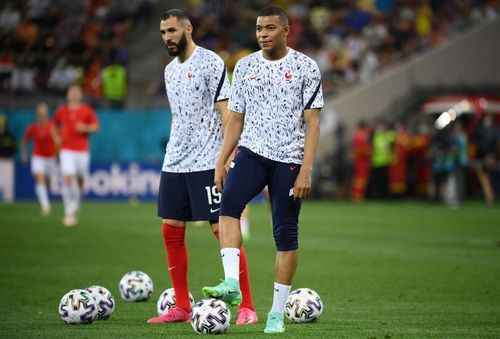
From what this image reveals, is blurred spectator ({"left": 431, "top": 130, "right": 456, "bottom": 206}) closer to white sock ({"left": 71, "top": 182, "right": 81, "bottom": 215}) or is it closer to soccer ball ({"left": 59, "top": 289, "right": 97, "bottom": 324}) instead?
white sock ({"left": 71, "top": 182, "right": 81, "bottom": 215})

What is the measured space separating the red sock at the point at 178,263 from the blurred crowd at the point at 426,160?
23422 mm

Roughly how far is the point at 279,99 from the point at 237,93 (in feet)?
1.27

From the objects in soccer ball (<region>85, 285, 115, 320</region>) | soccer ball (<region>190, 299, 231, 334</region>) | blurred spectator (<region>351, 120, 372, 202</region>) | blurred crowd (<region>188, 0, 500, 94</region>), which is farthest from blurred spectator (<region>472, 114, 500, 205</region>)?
soccer ball (<region>190, 299, 231, 334</region>)

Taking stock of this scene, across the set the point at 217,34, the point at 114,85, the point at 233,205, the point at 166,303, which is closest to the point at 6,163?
the point at 114,85

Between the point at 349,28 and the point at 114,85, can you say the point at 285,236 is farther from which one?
the point at 349,28

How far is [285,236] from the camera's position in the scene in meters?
8.88

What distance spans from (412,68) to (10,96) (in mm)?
12740

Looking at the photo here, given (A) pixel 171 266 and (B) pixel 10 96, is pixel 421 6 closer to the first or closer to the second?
(B) pixel 10 96

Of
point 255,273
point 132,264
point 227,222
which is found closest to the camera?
point 227,222

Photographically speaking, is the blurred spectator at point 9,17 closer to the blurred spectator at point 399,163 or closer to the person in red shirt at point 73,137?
the blurred spectator at point 399,163

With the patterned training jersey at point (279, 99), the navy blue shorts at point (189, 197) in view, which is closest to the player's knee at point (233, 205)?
the patterned training jersey at point (279, 99)

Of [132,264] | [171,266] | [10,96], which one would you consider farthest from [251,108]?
[10,96]

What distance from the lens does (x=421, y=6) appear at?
3862 centimetres

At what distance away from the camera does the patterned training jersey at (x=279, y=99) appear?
8844 millimetres
